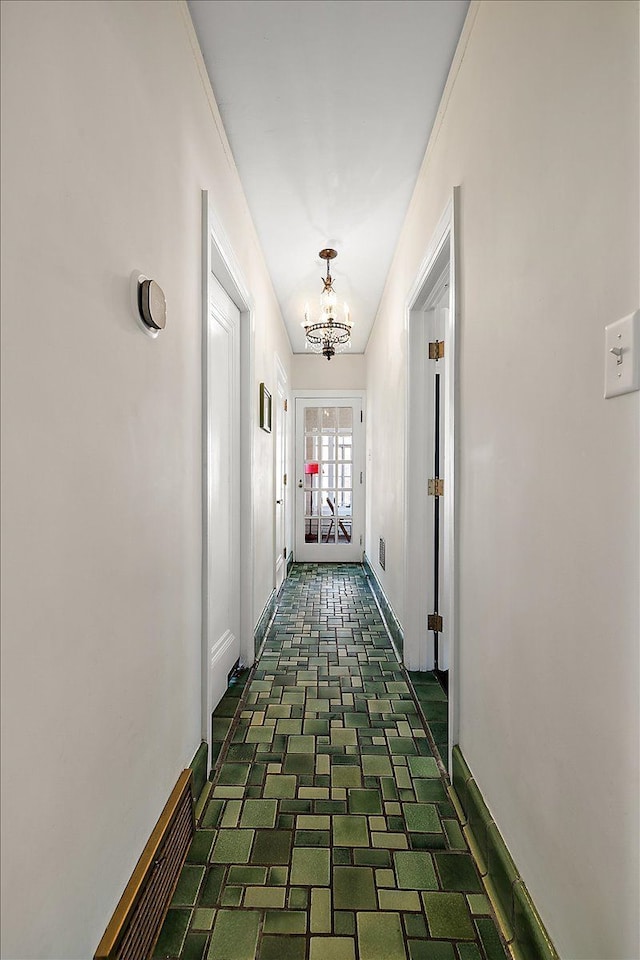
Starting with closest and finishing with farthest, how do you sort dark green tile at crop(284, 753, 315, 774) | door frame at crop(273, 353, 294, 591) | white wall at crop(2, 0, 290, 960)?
white wall at crop(2, 0, 290, 960) < dark green tile at crop(284, 753, 315, 774) < door frame at crop(273, 353, 294, 591)

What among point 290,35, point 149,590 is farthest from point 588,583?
point 290,35

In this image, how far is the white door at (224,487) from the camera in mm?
2291

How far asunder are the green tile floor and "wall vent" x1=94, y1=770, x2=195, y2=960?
5cm

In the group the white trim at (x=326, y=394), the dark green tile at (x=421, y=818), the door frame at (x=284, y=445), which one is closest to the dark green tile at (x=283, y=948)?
the dark green tile at (x=421, y=818)

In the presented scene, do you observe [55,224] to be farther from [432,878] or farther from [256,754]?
[256,754]

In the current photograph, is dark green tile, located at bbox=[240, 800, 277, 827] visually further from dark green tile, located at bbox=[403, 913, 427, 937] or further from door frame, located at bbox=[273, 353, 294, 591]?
door frame, located at bbox=[273, 353, 294, 591]

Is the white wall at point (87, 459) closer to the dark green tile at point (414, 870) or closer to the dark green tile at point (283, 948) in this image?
the dark green tile at point (283, 948)

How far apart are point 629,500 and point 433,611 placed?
215 cm

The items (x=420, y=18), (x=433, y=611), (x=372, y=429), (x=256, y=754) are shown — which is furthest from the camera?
(x=372, y=429)

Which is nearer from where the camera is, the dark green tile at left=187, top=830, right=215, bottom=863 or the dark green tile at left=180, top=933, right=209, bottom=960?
the dark green tile at left=180, top=933, right=209, bottom=960

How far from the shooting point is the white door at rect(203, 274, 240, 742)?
229cm

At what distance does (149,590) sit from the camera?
127 cm

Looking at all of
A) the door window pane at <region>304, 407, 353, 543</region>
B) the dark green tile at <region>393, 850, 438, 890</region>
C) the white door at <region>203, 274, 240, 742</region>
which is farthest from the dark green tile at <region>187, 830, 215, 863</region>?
the door window pane at <region>304, 407, 353, 543</region>

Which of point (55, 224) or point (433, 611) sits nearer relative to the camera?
point (55, 224)
